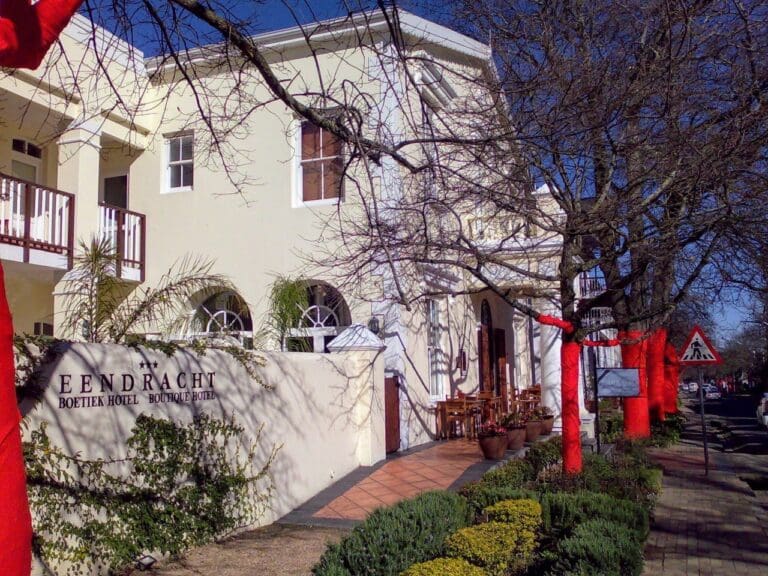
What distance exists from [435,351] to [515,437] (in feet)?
9.65

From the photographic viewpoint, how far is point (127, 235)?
14.7 metres

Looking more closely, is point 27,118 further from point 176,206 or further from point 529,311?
point 529,311

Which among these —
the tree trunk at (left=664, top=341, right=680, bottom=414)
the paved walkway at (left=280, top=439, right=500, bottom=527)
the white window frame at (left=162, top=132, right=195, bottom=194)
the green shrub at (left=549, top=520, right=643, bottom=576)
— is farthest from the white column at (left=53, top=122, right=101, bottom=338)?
the tree trunk at (left=664, top=341, right=680, bottom=414)

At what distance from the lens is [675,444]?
720 inches

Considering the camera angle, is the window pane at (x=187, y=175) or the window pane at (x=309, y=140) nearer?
the window pane at (x=309, y=140)

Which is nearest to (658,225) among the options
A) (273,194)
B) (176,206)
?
(273,194)

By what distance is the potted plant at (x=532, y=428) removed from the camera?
1410cm

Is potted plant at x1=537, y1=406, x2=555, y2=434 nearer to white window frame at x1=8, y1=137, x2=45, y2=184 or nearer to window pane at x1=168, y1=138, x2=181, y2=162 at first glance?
window pane at x1=168, y1=138, x2=181, y2=162

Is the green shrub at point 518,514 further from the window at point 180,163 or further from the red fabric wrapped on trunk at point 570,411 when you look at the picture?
the window at point 180,163

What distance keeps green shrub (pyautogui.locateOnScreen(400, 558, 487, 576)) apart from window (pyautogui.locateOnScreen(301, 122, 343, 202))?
32.0 feet

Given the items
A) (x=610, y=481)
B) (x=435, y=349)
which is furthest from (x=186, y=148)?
(x=610, y=481)

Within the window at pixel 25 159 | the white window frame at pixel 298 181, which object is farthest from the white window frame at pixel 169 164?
the window at pixel 25 159

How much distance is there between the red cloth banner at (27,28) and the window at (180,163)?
41.0 ft

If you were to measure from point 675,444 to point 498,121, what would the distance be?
474 inches
